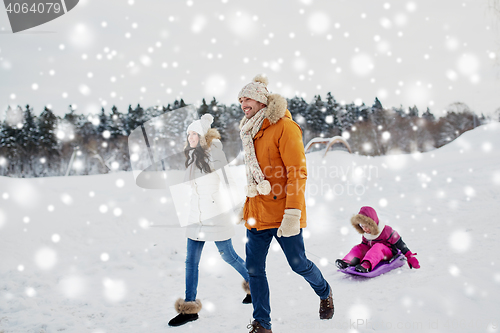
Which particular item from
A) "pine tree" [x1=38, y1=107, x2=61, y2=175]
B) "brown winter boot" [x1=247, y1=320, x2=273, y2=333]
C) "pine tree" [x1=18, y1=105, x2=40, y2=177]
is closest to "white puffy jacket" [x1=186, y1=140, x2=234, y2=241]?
"brown winter boot" [x1=247, y1=320, x2=273, y2=333]

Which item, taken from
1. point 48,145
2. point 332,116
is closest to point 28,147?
point 48,145

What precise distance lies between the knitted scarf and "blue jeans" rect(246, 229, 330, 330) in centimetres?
39

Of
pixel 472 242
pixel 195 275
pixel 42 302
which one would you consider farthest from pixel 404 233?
pixel 42 302

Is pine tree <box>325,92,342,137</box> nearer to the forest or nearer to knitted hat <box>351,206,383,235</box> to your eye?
the forest

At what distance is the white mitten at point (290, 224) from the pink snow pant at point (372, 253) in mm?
2084

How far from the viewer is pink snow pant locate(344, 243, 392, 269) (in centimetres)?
393

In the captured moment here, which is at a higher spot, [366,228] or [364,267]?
[366,228]

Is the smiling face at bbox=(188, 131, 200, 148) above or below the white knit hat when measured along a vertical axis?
below

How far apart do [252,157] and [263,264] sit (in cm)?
98

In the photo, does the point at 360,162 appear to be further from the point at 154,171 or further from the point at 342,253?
the point at 154,171

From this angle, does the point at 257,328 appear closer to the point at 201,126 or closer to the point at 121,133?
the point at 201,126

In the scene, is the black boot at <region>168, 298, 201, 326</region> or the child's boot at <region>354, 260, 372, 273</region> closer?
the black boot at <region>168, 298, 201, 326</region>

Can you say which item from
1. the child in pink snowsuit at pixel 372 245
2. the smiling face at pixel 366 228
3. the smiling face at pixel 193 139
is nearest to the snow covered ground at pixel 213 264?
the child in pink snowsuit at pixel 372 245

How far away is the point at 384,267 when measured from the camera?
3.91 m
